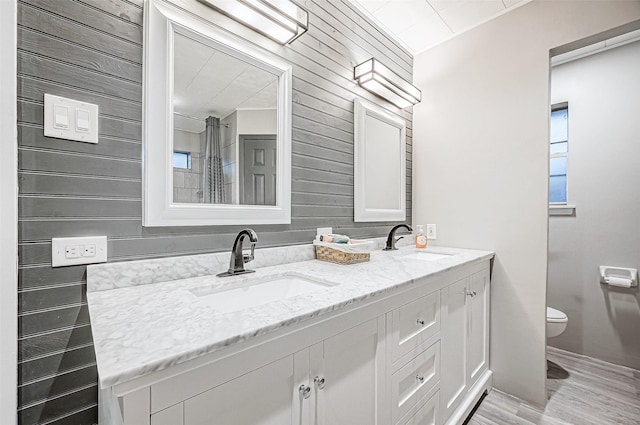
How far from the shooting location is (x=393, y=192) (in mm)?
2191

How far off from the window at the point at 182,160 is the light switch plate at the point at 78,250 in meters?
0.35

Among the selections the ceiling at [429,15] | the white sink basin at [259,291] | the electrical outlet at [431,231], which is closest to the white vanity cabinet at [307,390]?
the white sink basin at [259,291]

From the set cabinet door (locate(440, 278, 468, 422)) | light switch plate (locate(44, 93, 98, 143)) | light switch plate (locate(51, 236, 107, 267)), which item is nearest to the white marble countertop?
light switch plate (locate(51, 236, 107, 267))

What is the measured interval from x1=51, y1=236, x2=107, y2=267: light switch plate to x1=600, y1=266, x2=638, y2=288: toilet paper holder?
3.19 m

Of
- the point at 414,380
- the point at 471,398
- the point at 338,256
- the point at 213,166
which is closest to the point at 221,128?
the point at 213,166

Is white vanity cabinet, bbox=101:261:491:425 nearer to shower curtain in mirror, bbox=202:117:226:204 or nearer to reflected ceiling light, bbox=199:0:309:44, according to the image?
shower curtain in mirror, bbox=202:117:226:204

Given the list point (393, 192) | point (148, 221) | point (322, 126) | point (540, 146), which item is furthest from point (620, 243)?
point (148, 221)

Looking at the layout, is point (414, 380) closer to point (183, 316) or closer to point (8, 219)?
point (183, 316)

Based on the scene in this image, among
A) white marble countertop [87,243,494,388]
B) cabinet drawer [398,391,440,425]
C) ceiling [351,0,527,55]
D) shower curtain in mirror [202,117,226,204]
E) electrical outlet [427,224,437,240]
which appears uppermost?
ceiling [351,0,527,55]

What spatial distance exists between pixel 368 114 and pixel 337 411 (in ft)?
5.66

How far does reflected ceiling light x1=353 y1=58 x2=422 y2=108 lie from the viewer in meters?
1.86

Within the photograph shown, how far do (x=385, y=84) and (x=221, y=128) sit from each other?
4.03 feet

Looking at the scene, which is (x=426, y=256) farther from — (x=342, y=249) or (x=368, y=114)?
(x=368, y=114)

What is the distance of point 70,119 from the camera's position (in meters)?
0.89
